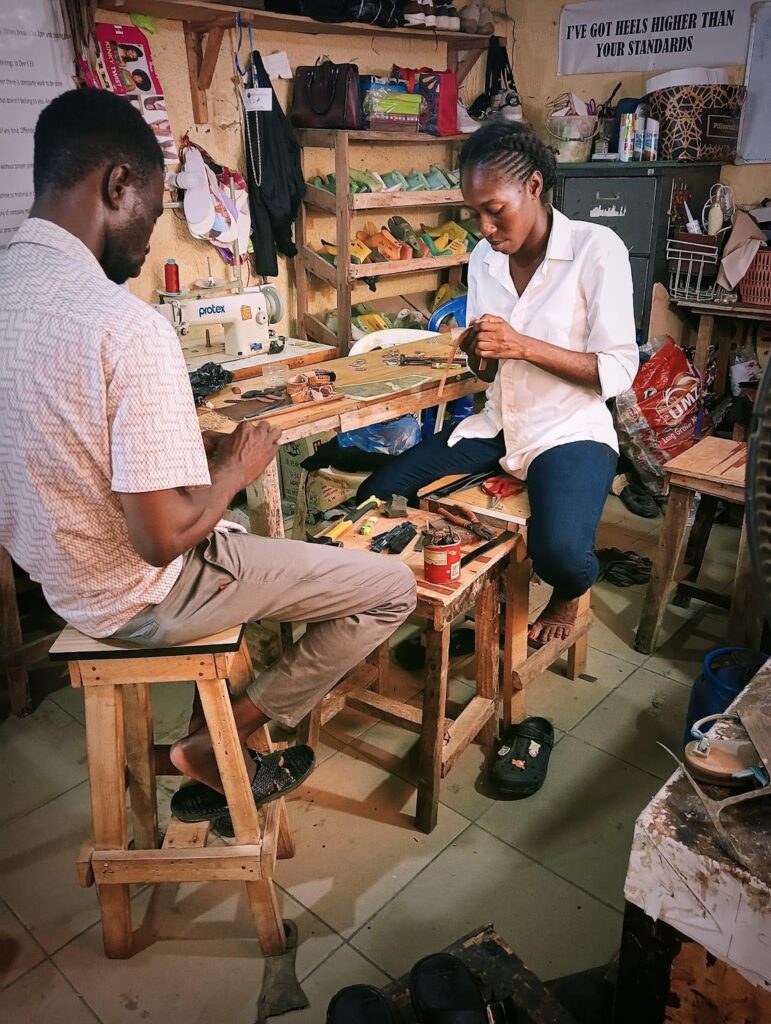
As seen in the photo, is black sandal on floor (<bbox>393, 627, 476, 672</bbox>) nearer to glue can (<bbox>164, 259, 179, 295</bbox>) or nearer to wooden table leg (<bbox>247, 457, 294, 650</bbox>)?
wooden table leg (<bbox>247, 457, 294, 650</bbox>)

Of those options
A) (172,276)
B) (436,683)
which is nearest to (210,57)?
(172,276)

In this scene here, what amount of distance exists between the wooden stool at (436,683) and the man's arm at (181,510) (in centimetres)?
56

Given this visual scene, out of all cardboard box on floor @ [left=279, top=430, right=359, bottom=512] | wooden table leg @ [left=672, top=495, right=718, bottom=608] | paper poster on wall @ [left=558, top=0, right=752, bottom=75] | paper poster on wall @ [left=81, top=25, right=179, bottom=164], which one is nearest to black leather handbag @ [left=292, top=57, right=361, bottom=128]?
paper poster on wall @ [left=81, top=25, right=179, bottom=164]

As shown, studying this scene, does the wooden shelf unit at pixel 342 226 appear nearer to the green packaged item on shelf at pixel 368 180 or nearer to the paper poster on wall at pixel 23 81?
the green packaged item on shelf at pixel 368 180

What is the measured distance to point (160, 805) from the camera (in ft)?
7.55

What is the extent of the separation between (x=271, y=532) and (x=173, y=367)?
1114mm

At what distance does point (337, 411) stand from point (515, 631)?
88cm

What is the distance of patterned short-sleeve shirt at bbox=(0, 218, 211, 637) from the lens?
129 cm

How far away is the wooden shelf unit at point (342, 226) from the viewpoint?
12.7 ft

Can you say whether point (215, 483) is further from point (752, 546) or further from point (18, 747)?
point (18, 747)

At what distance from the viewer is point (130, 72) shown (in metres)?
A: 3.29

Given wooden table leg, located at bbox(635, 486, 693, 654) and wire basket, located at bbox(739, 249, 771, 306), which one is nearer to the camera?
wooden table leg, located at bbox(635, 486, 693, 654)

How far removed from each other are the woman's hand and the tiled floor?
120 cm

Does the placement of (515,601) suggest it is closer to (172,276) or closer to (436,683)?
(436,683)
